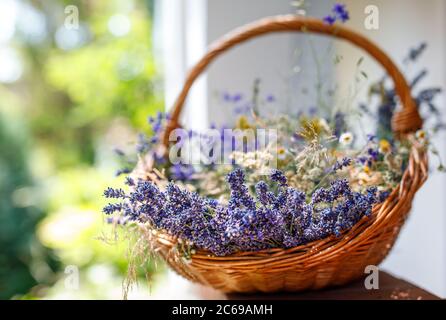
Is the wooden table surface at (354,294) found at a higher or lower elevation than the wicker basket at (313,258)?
lower

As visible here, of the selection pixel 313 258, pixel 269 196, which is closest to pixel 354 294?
pixel 313 258

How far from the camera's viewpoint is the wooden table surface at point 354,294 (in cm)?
85

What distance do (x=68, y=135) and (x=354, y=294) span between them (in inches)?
113

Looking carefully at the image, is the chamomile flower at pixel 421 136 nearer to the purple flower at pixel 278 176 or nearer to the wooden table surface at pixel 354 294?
the wooden table surface at pixel 354 294

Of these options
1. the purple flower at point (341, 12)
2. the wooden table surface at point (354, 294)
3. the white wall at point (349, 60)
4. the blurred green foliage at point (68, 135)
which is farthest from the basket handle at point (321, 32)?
the blurred green foliage at point (68, 135)

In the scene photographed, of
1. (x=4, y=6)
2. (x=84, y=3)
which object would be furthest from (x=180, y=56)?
(x=84, y=3)

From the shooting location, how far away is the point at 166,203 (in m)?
0.72

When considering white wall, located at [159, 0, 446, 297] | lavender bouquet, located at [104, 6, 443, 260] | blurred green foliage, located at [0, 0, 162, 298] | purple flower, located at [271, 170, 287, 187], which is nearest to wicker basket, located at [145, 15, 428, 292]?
lavender bouquet, located at [104, 6, 443, 260]

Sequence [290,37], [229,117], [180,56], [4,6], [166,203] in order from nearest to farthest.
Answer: [166,203] < [229,117] < [290,37] < [180,56] < [4,6]

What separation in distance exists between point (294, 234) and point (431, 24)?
3.39 ft

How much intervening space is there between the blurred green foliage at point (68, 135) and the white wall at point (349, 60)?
3.30ft

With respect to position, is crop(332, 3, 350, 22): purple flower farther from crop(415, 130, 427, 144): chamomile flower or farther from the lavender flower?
the lavender flower

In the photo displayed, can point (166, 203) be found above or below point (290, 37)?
below

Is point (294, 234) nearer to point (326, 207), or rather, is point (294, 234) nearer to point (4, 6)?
point (326, 207)
